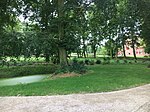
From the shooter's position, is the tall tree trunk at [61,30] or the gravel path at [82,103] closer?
the gravel path at [82,103]

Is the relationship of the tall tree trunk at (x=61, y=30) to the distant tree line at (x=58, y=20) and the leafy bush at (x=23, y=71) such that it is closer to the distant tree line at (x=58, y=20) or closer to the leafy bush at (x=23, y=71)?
the distant tree line at (x=58, y=20)

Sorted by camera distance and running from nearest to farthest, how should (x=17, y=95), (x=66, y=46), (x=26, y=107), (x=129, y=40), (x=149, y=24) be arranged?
(x=26, y=107)
(x=17, y=95)
(x=66, y=46)
(x=149, y=24)
(x=129, y=40)

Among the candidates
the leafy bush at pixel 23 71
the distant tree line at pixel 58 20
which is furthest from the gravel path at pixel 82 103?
the leafy bush at pixel 23 71

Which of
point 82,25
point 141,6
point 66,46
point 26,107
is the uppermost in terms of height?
point 141,6

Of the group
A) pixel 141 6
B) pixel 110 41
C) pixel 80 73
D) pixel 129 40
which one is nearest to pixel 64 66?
pixel 80 73

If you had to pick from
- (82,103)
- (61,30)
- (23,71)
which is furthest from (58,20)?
(82,103)

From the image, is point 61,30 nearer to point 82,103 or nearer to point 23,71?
point 23,71

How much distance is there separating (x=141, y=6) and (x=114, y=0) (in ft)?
8.71

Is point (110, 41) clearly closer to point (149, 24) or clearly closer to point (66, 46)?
point (149, 24)

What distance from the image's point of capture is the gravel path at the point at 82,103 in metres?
6.57

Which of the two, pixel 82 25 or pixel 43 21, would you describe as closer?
pixel 82 25

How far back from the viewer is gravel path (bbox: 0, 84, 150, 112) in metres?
6.57

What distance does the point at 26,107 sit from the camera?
6.80 metres

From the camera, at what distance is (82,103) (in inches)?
280
